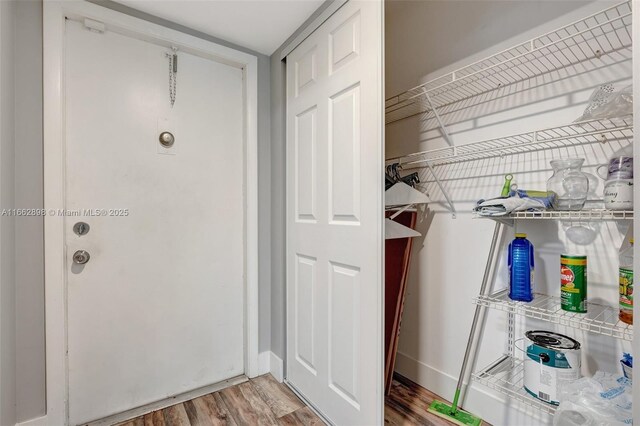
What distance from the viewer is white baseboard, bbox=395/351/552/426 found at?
4.62 ft

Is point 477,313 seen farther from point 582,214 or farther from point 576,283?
point 582,214

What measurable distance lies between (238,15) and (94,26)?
0.74 m

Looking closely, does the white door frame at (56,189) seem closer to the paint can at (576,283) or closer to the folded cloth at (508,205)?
the folded cloth at (508,205)

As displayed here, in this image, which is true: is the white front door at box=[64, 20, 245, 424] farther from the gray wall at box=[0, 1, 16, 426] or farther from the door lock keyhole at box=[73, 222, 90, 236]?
the gray wall at box=[0, 1, 16, 426]

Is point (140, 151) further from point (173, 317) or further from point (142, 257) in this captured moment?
point (173, 317)

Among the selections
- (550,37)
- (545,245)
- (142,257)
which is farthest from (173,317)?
(550,37)

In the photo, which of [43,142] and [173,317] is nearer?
[43,142]

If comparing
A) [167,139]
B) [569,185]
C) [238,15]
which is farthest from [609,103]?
[167,139]

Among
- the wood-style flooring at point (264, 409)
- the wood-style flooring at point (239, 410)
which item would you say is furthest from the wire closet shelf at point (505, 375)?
the wood-style flooring at point (239, 410)

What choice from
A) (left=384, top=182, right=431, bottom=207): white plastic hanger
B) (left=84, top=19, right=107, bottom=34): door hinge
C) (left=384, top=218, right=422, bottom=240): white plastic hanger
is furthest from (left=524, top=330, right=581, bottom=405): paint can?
(left=84, top=19, right=107, bottom=34): door hinge

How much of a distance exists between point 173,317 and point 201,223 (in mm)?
590

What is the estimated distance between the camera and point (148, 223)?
176 centimetres

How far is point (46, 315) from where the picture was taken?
1.46 metres

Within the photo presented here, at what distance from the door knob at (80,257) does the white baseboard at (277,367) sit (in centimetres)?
127
